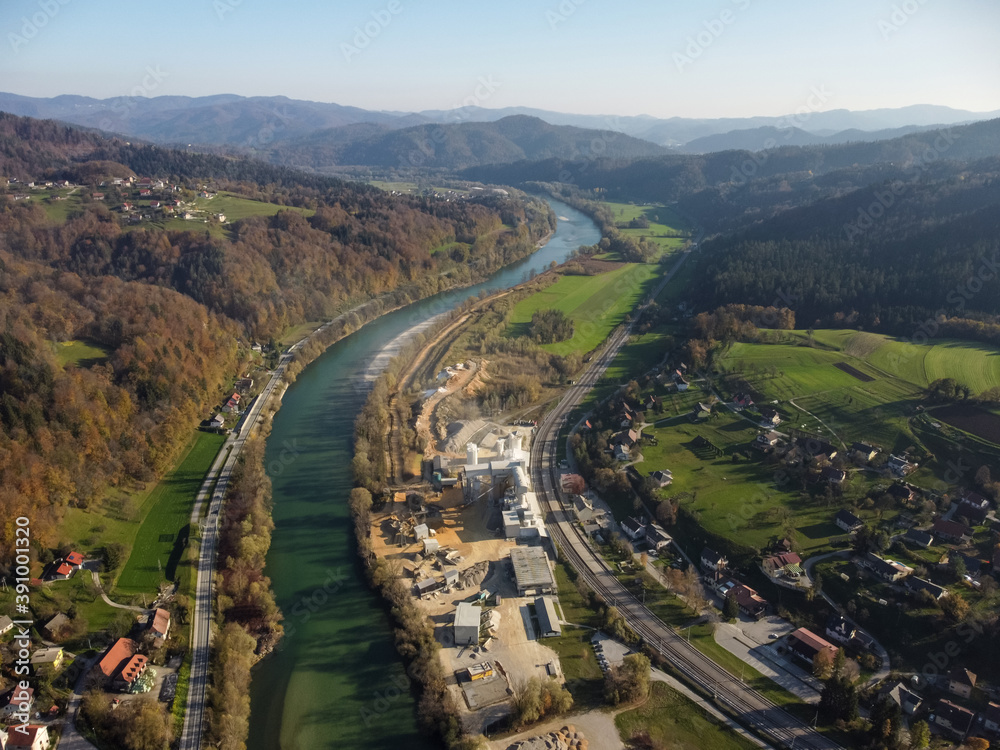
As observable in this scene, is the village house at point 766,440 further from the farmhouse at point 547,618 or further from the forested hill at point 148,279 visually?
the forested hill at point 148,279

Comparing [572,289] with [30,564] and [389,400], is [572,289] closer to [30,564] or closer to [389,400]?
[389,400]

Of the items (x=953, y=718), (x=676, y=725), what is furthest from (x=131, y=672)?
(x=953, y=718)

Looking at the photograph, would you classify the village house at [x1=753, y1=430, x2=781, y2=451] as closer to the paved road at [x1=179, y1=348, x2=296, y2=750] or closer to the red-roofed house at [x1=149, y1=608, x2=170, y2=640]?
the paved road at [x1=179, y1=348, x2=296, y2=750]

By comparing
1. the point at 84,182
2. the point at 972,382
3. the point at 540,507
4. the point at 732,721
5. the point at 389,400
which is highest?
the point at 84,182

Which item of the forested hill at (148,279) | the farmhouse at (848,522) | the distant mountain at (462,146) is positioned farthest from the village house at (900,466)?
the distant mountain at (462,146)

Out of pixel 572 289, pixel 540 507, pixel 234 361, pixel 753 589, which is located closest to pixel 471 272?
pixel 572 289

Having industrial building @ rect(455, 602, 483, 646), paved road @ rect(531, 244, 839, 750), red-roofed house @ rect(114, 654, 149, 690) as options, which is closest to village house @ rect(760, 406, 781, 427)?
paved road @ rect(531, 244, 839, 750)

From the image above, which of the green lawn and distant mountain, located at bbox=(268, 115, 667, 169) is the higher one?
distant mountain, located at bbox=(268, 115, 667, 169)
